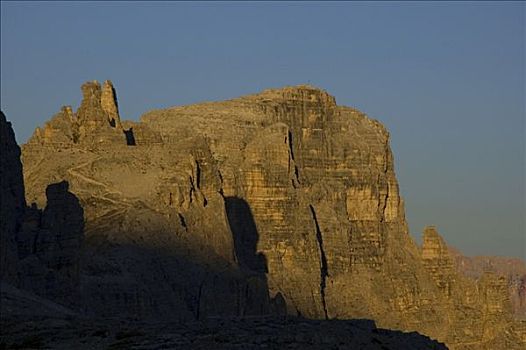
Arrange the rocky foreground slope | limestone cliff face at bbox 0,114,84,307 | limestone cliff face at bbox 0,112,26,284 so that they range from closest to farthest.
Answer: limestone cliff face at bbox 0,112,26,284
limestone cliff face at bbox 0,114,84,307
the rocky foreground slope

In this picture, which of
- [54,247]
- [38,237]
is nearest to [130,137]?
[54,247]

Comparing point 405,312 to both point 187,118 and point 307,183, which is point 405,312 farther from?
point 187,118

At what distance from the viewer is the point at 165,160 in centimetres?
10462

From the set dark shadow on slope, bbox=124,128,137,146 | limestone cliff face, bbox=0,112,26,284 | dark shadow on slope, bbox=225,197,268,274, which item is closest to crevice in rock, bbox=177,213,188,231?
dark shadow on slope, bbox=124,128,137,146

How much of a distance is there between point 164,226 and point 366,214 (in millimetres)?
48135

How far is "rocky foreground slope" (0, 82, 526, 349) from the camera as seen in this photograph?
9294 cm

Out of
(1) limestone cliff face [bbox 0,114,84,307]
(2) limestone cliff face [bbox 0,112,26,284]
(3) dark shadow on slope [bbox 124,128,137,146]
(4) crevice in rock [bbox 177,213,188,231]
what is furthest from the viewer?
(3) dark shadow on slope [bbox 124,128,137,146]

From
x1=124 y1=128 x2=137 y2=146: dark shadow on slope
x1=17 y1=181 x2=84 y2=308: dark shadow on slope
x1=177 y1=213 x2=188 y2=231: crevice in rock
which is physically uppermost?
x1=124 y1=128 x2=137 y2=146: dark shadow on slope

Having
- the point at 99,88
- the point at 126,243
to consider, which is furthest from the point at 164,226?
the point at 99,88

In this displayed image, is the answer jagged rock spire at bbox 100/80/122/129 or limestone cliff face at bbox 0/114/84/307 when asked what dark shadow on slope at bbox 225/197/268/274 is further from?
limestone cliff face at bbox 0/114/84/307

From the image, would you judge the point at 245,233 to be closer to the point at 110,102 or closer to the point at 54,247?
the point at 110,102

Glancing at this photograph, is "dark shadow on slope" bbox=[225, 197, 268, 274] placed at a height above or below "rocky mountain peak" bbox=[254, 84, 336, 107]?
below

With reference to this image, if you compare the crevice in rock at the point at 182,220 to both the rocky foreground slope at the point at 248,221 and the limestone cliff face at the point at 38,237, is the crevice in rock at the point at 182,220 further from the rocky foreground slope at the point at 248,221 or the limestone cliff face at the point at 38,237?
the limestone cliff face at the point at 38,237

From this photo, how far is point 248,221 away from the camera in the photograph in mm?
122750
